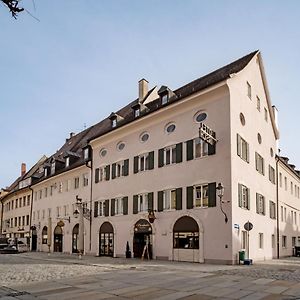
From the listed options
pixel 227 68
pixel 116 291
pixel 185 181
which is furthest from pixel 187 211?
pixel 116 291

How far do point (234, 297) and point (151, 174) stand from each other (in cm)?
1977

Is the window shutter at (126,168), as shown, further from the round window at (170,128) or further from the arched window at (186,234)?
the arched window at (186,234)

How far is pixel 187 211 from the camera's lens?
27906mm

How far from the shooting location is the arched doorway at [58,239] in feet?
150

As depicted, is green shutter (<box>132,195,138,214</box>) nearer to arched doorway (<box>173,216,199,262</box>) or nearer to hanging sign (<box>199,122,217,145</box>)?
arched doorway (<box>173,216,199,262</box>)

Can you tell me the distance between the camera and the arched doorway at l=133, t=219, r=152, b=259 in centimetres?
3111

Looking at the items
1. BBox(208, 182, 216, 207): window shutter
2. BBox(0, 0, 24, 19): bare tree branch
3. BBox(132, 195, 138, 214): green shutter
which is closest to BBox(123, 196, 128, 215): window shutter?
BBox(132, 195, 138, 214): green shutter

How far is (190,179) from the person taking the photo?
28.1 m

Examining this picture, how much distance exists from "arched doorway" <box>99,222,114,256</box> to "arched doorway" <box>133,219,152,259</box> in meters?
3.49

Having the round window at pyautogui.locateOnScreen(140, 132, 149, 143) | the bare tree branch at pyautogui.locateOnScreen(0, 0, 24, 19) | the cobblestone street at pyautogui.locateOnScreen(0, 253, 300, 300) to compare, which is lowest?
the cobblestone street at pyautogui.locateOnScreen(0, 253, 300, 300)

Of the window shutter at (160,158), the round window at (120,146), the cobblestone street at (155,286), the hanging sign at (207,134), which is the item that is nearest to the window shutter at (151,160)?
the window shutter at (160,158)

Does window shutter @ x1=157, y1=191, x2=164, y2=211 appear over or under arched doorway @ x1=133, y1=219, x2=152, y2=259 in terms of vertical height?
over

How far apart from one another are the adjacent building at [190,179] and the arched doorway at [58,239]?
979mm

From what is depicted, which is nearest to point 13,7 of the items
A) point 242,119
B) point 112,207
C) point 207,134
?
point 207,134
